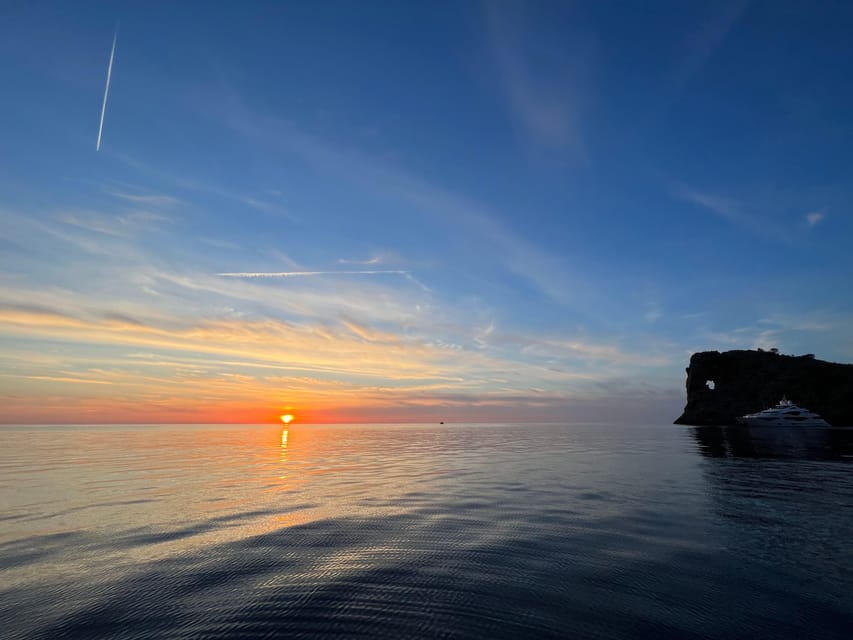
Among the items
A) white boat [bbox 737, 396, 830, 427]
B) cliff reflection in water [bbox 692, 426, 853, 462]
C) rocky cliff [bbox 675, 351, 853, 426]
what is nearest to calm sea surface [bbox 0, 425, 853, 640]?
cliff reflection in water [bbox 692, 426, 853, 462]

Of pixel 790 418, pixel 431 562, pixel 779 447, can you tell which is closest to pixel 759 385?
pixel 790 418

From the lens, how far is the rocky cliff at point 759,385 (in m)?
130

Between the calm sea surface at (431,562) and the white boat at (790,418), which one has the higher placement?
the calm sea surface at (431,562)

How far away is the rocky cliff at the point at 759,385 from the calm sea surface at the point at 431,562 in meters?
155

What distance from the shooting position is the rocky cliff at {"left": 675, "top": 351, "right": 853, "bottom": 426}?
12962 centimetres

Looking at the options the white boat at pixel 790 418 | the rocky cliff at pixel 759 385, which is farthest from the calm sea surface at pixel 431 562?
the rocky cliff at pixel 759 385

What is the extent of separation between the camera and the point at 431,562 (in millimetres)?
9281

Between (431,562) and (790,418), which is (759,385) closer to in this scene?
(790,418)

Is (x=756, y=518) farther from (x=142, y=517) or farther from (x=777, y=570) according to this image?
(x=142, y=517)

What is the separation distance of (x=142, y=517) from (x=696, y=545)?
17206 mm

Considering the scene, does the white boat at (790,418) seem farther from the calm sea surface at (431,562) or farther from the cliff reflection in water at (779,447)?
the calm sea surface at (431,562)

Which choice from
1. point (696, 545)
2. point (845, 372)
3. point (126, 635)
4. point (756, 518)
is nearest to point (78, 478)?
point (126, 635)

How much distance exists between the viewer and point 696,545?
10609mm

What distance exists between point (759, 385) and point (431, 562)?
18686 centimetres
